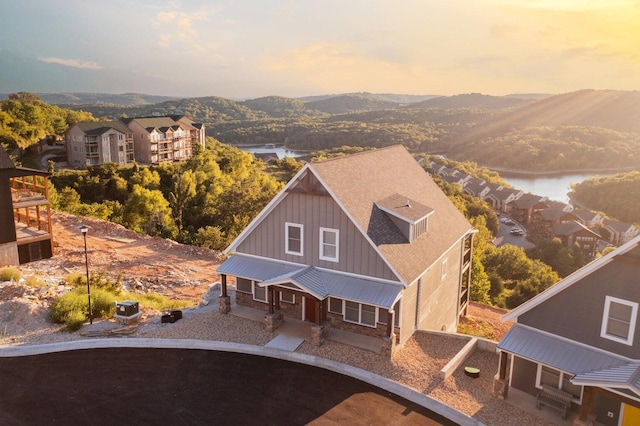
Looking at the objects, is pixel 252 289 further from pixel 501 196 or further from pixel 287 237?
pixel 501 196

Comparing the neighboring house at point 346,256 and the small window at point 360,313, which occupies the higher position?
the neighboring house at point 346,256

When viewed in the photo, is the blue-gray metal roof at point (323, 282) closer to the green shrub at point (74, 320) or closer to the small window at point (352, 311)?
the small window at point (352, 311)

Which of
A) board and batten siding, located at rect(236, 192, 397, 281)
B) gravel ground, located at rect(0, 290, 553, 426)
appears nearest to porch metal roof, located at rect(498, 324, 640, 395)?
gravel ground, located at rect(0, 290, 553, 426)

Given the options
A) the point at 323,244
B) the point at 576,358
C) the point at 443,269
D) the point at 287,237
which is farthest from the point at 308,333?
the point at 576,358

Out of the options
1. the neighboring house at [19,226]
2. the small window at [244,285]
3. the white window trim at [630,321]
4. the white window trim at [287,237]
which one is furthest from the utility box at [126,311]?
the white window trim at [630,321]

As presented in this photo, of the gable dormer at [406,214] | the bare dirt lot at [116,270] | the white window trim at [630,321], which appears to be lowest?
the bare dirt lot at [116,270]
